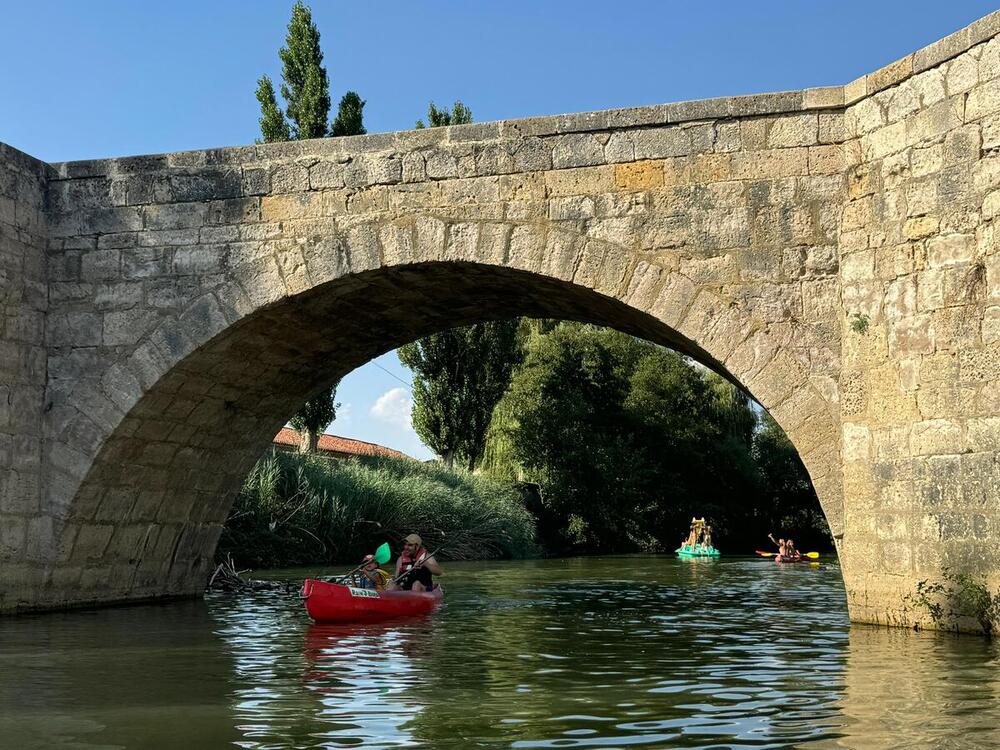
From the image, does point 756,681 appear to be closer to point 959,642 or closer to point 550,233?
point 959,642

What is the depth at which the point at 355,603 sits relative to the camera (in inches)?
374

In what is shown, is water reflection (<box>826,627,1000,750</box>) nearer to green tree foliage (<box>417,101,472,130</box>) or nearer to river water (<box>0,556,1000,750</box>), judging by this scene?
river water (<box>0,556,1000,750</box>)

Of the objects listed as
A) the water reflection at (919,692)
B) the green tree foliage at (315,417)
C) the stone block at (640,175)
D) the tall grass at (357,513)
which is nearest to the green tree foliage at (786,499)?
the tall grass at (357,513)

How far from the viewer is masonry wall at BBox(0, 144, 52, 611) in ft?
31.6

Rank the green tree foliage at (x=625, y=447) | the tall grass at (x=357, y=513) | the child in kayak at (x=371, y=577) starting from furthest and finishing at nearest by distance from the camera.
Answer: the green tree foliage at (x=625, y=447), the tall grass at (x=357, y=513), the child in kayak at (x=371, y=577)

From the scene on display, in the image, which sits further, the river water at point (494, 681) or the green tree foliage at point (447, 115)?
the green tree foliage at point (447, 115)

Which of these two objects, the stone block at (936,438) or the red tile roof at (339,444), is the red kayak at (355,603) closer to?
the stone block at (936,438)

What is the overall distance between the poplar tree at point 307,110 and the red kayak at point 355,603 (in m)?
13.1

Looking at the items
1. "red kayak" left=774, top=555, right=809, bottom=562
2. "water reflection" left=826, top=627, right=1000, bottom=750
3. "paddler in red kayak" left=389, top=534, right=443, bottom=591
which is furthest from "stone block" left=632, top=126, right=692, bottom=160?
Result: "red kayak" left=774, top=555, right=809, bottom=562

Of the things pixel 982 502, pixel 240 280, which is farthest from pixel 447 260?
pixel 982 502

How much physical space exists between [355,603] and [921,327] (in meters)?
4.58

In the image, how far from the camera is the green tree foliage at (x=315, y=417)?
22.9 meters

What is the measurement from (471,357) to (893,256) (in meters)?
19.4

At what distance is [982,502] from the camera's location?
7254mm
